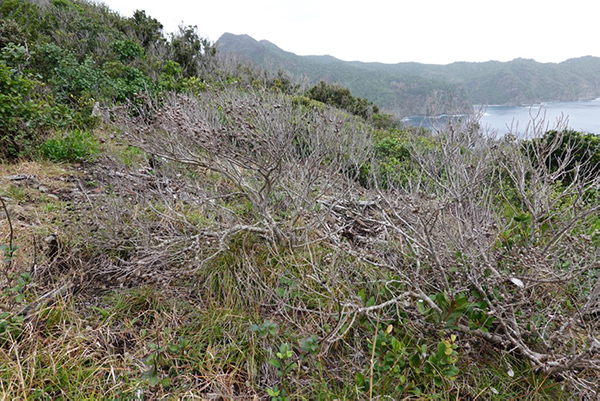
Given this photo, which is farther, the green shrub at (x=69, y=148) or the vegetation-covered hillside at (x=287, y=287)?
the green shrub at (x=69, y=148)

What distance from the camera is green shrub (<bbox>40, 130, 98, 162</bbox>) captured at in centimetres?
403

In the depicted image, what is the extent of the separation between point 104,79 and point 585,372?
9.03m

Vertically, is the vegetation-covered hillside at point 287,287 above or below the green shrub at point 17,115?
below

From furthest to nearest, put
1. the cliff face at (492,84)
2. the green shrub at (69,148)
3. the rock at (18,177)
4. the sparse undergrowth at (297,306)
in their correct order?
the cliff face at (492,84) → the green shrub at (69,148) → the rock at (18,177) → the sparse undergrowth at (297,306)

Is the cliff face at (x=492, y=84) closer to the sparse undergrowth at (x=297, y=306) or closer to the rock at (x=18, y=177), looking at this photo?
the sparse undergrowth at (x=297, y=306)

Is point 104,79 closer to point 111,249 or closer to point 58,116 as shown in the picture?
point 58,116

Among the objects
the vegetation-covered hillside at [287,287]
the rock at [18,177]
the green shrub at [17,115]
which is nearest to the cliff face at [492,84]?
the vegetation-covered hillside at [287,287]

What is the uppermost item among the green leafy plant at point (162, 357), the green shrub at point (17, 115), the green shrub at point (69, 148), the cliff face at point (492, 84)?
the cliff face at point (492, 84)

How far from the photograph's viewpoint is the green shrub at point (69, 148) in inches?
159

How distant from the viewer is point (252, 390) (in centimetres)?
172

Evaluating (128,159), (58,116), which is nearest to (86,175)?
(128,159)

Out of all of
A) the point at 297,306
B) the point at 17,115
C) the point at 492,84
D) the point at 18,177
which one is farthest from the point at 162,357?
the point at 492,84

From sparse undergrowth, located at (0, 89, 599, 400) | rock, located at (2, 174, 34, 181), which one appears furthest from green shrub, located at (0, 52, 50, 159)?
sparse undergrowth, located at (0, 89, 599, 400)

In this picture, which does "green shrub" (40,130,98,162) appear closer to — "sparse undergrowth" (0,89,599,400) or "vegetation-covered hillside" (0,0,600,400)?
"vegetation-covered hillside" (0,0,600,400)
